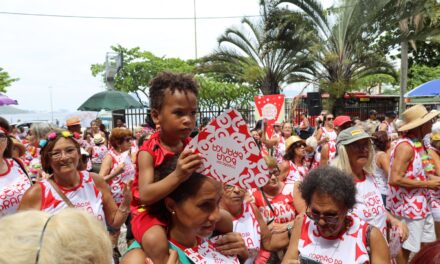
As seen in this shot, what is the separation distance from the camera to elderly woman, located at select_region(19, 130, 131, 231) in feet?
10.4

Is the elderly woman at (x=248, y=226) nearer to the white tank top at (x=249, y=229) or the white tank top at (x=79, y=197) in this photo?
the white tank top at (x=249, y=229)

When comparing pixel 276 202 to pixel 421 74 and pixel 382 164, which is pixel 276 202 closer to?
pixel 382 164

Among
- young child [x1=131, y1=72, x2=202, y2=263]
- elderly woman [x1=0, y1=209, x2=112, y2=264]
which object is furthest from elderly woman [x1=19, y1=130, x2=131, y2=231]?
elderly woman [x1=0, y1=209, x2=112, y2=264]

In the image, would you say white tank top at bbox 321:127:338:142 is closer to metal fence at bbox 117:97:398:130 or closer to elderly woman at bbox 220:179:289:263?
elderly woman at bbox 220:179:289:263

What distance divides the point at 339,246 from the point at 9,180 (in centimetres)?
286

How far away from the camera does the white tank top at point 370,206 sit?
3486 millimetres

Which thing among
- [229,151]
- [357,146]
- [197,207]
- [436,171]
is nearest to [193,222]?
[197,207]

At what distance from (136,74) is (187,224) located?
33.8 meters

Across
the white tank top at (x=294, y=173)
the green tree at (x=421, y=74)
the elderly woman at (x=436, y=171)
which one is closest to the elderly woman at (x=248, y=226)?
the white tank top at (x=294, y=173)

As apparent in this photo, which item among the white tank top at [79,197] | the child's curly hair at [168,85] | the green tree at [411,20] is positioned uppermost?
the green tree at [411,20]

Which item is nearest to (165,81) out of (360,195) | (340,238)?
(340,238)

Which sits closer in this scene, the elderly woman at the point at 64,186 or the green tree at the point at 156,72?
the elderly woman at the point at 64,186

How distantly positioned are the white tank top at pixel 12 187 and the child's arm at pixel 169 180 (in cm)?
206

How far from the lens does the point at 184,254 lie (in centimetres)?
187
